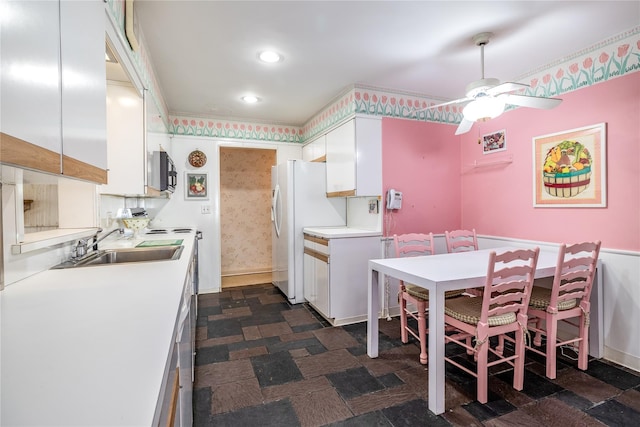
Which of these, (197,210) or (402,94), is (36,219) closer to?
(197,210)

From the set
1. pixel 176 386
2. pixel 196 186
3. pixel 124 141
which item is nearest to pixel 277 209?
pixel 196 186

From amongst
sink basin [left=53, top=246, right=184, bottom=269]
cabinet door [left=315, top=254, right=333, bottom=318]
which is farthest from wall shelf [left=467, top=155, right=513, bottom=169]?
sink basin [left=53, top=246, right=184, bottom=269]

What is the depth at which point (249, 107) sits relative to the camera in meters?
3.96

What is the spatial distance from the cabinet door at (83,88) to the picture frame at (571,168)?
3.30 m

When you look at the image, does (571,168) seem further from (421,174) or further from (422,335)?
(422,335)

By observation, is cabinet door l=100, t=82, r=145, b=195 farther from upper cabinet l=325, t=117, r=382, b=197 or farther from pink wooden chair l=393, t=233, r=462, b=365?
pink wooden chair l=393, t=233, r=462, b=365

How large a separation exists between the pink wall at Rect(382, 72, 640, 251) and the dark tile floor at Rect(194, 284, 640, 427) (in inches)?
43.7

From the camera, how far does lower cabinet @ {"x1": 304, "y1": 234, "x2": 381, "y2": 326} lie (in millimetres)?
3133

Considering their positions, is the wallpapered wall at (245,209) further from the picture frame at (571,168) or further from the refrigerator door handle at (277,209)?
the picture frame at (571,168)

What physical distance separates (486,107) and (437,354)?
5.41ft

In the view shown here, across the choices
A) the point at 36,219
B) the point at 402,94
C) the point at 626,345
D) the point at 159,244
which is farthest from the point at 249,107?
the point at 626,345

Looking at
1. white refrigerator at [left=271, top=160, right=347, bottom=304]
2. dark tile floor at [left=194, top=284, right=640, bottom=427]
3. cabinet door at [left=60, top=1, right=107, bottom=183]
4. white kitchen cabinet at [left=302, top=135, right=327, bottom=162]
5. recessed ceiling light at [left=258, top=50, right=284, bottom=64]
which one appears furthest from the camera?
white kitchen cabinet at [left=302, top=135, right=327, bottom=162]

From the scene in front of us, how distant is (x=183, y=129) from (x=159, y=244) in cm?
241

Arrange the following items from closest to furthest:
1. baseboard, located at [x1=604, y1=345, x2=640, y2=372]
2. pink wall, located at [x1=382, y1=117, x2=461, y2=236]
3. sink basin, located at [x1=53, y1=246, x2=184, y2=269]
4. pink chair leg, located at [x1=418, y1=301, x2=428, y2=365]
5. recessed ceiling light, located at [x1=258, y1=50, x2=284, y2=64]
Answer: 1. sink basin, located at [x1=53, y1=246, x2=184, y2=269]
2. baseboard, located at [x1=604, y1=345, x2=640, y2=372]
3. pink chair leg, located at [x1=418, y1=301, x2=428, y2=365]
4. recessed ceiling light, located at [x1=258, y1=50, x2=284, y2=64]
5. pink wall, located at [x1=382, y1=117, x2=461, y2=236]
